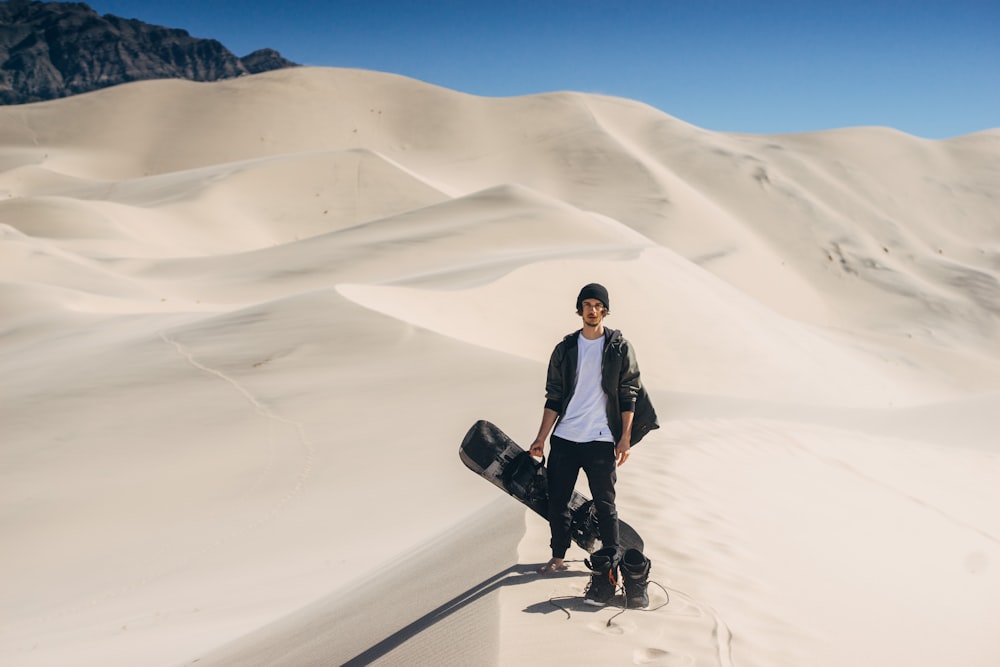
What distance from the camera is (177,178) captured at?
1768 inches

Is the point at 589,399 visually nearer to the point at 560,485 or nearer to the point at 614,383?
the point at 614,383

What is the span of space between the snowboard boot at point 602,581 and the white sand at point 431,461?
98 mm

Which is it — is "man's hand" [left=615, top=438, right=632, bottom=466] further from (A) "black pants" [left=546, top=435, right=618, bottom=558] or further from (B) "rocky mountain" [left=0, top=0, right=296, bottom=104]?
(B) "rocky mountain" [left=0, top=0, right=296, bottom=104]

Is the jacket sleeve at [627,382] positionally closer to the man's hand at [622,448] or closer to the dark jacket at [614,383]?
the dark jacket at [614,383]

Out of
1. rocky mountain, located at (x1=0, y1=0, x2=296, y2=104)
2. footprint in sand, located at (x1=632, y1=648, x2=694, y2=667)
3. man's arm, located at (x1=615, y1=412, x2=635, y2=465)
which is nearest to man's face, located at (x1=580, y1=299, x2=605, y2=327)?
man's arm, located at (x1=615, y1=412, x2=635, y2=465)

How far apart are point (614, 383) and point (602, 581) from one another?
0.84 metres

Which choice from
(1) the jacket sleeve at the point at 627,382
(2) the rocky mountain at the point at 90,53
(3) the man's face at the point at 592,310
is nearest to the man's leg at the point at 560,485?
(1) the jacket sleeve at the point at 627,382

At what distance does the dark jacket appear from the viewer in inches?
151

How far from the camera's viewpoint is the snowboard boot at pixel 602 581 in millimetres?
3635

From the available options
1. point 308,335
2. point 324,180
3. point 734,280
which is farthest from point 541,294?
point 324,180

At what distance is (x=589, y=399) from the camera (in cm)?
389

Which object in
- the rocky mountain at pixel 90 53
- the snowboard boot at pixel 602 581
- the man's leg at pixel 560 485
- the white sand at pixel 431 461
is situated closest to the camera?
the snowboard boot at pixel 602 581

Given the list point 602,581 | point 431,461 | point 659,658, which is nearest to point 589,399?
point 602,581

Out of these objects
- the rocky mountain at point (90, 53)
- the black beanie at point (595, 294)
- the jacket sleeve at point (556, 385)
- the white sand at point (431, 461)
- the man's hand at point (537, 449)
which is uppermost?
the rocky mountain at point (90, 53)
